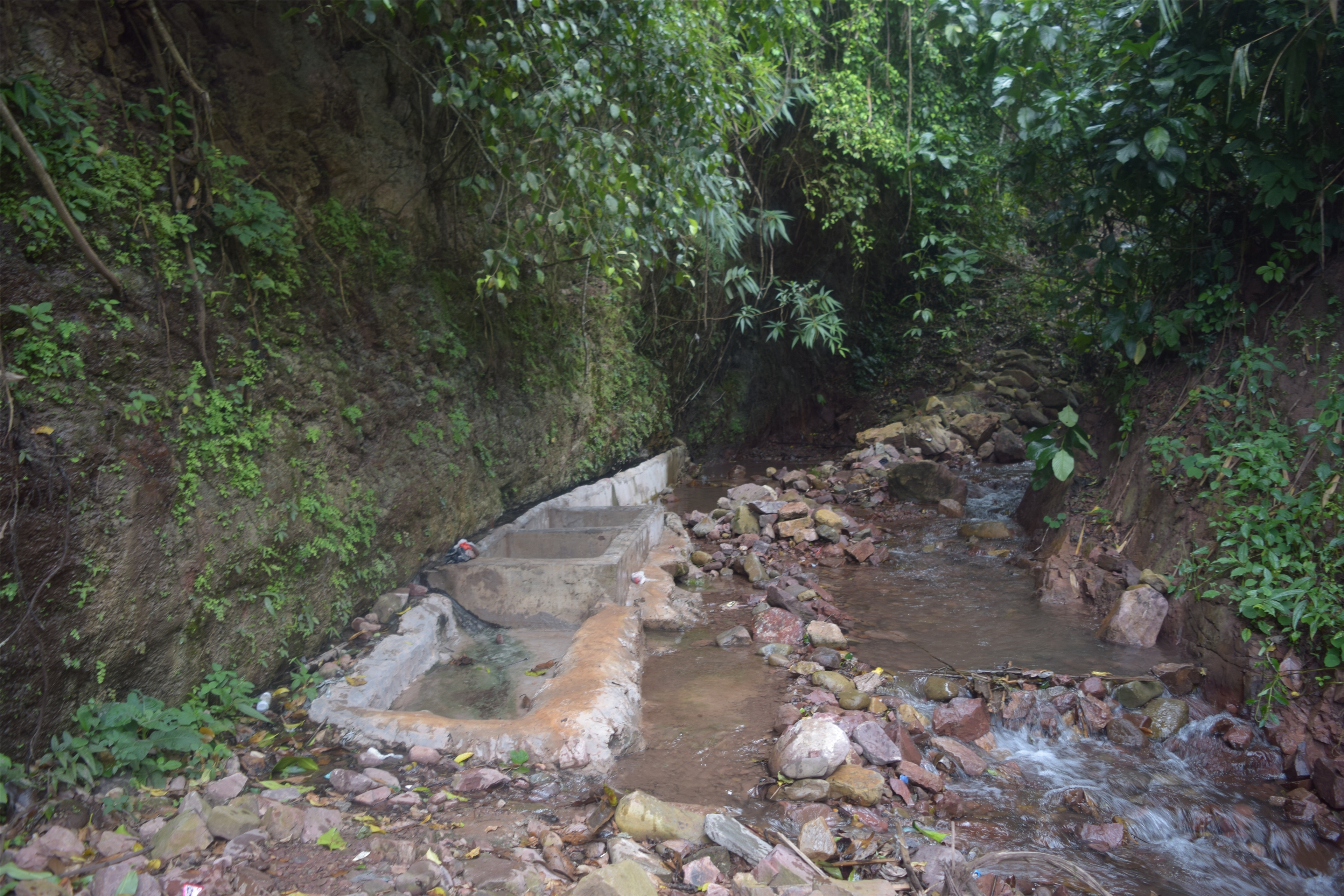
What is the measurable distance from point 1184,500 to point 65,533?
5495 millimetres

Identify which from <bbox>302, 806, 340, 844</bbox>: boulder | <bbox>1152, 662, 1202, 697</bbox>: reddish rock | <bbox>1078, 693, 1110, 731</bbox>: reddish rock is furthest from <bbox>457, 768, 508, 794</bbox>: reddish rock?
<bbox>1152, 662, 1202, 697</bbox>: reddish rock

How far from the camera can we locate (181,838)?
196 cm

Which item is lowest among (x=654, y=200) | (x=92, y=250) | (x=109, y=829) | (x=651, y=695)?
(x=651, y=695)

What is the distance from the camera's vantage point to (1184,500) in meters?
4.54

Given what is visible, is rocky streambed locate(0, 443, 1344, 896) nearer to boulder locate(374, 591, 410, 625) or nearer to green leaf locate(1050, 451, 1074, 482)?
boulder locate(374, 591, 410, 625)

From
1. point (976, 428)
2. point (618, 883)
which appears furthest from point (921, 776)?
point (976, 428)

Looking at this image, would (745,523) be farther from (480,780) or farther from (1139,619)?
(480,780)

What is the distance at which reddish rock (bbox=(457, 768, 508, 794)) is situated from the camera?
2574mm

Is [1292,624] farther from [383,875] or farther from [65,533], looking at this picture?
[65,533]

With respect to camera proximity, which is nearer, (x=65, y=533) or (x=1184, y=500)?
(x=65, y=533)

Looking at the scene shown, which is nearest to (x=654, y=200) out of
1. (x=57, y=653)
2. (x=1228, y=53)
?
(x=1228, y=53)

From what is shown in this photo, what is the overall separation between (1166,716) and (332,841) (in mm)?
3661

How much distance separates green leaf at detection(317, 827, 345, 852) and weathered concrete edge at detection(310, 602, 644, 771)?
0.62 m

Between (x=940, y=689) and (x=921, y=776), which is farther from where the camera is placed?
(x=940, y=689)
